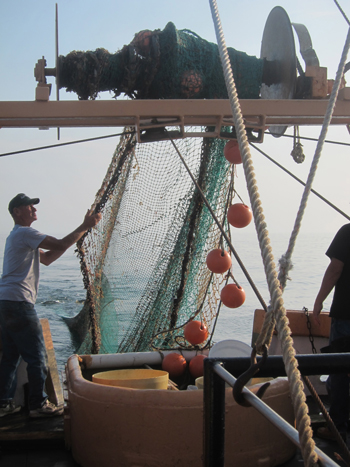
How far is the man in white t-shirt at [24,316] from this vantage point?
3.57 m

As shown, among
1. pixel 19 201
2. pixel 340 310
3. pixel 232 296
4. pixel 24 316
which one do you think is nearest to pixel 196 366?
pixel 232 296

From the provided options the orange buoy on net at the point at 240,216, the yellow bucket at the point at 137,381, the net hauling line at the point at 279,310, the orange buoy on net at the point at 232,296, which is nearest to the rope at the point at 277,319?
the net hauling line at the point at 279,310

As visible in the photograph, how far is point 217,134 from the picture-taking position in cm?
342

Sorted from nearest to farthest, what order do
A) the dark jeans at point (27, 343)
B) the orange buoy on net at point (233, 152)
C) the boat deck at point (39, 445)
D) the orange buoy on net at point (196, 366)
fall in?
the boat deck at point (39, 445) → the dark jeans at point (27, 343) → the orange buoy on net at point (233, 152) → the orange buoy on net at point (196, 366)

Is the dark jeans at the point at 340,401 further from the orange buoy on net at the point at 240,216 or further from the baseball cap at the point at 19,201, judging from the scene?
the baseball cap at the point at 19,201

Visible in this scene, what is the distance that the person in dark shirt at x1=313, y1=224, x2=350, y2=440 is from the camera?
10.3 ft

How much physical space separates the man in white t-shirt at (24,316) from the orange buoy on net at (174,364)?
0.97m

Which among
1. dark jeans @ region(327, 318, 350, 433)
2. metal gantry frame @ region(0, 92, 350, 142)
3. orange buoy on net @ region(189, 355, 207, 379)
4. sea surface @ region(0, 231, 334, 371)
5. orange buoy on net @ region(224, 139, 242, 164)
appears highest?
metal gantry frame @ region(0, 92, 350, 142)

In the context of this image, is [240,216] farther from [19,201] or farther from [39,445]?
[39,445]

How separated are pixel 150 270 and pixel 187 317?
69cm

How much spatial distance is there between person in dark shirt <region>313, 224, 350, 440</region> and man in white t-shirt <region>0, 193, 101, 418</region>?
1893 mm

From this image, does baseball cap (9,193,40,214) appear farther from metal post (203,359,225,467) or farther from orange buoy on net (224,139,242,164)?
metal post (203,359,225,467)

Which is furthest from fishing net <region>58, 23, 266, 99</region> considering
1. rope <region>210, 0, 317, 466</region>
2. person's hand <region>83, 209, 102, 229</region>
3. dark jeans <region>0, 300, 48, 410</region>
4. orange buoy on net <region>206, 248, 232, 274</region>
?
rope <region>210, 0, 317, 466</region>

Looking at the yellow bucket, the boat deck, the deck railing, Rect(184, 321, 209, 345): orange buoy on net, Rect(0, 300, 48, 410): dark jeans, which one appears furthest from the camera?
Rect(184, 321, 209, 345): orange buoy on net
